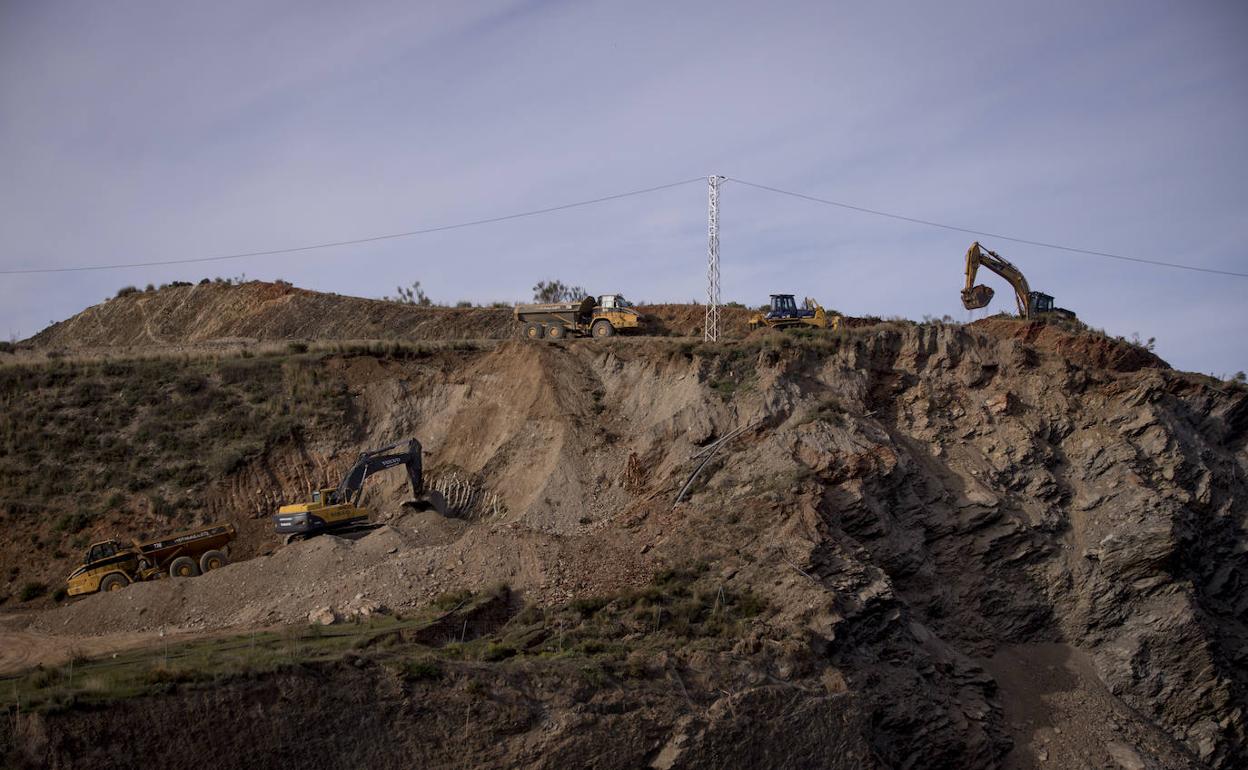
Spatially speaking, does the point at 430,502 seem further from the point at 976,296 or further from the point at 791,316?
the point at 976,296

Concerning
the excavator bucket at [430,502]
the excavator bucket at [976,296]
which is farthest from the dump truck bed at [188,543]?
the excavator bucket at [976,296]

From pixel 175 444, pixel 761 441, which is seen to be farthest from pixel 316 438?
pixel 761 441

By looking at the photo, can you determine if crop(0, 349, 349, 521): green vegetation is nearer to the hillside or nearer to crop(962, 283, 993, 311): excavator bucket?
the hillside

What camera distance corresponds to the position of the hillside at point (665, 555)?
19938 millimetres

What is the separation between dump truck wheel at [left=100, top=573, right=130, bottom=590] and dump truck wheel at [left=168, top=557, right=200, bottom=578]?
3.64ft

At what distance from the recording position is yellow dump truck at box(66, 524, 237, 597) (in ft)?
92.2

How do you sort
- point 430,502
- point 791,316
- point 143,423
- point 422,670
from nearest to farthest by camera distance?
1. point 422,670
2. point 430,502
3. point 143,423
4. point 791,316

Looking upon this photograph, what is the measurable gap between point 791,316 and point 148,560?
2203cm

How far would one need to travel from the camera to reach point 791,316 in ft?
125

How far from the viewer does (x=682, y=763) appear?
2061 centimetres

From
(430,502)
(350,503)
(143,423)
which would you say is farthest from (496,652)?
(143,423)

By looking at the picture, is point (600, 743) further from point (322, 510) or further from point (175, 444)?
point (175, 444)

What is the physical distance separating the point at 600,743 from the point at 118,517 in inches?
747

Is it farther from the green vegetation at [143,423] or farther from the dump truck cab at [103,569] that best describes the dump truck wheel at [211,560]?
the green vegetation at [143,423]
